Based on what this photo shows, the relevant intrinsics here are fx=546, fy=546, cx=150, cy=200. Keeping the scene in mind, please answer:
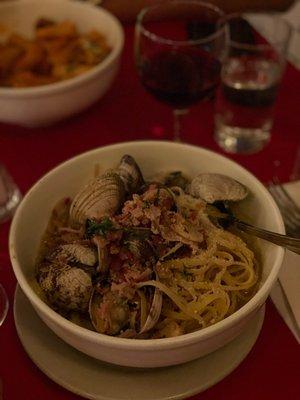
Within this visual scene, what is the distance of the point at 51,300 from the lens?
0.80m

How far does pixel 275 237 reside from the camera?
2.74ft

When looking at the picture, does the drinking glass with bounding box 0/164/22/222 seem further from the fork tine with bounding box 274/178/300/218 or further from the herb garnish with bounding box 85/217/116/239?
the fork tine with bounding box 274/178/300/218

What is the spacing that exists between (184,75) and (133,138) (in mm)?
214

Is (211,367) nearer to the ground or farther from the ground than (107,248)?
nearer to the ground

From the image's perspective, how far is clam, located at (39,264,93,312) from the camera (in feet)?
2.53

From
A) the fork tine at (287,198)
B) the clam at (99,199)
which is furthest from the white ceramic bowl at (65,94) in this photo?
the fork tine at (287,198)

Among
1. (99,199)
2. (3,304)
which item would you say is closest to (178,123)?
(99,199)

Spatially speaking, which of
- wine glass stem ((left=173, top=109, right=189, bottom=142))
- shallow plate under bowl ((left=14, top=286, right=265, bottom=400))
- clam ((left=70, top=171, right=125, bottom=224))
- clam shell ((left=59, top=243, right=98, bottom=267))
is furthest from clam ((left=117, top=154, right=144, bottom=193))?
wine glass stem ((left=173, top=109, right=189, bottom=142))

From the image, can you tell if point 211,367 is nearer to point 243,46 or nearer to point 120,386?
point 120,386

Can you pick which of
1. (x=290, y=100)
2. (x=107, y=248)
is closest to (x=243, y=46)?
(x=290, y=100)

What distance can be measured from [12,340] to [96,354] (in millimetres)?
191

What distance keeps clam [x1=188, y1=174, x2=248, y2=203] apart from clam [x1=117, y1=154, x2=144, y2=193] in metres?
0.09

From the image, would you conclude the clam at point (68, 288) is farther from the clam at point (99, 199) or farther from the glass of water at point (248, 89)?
the glass of water at point (248, 89)

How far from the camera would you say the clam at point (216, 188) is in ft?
2.92
